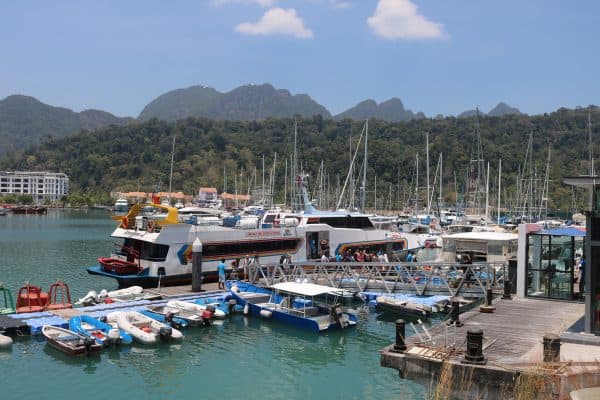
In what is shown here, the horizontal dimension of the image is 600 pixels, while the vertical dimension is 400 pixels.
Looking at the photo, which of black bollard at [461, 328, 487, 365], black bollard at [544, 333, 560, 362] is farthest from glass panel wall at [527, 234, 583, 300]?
black bollard at [461, 328, 487, 365]

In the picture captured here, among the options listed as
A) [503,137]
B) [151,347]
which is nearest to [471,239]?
[151,347]

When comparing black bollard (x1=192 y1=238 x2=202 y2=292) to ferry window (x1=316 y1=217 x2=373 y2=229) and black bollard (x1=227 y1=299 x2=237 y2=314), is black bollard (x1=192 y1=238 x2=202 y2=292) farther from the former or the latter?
ferry window (x1=316 y1=217 x2=373 y2=229)

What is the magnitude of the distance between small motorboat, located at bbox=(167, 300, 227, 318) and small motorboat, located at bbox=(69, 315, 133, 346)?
3.44 metres

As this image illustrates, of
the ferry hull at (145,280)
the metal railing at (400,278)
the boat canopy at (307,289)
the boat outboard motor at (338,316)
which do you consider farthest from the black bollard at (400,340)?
the ferry hull at (145,280)

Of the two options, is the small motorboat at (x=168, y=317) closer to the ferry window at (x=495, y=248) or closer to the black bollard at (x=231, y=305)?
the black bollard at (x=231, y=305)

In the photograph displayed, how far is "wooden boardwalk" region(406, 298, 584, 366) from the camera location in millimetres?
13234

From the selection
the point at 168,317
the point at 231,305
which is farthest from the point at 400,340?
the point at 231,305

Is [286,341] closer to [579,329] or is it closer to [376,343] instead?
[376,343]

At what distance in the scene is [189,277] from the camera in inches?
1216

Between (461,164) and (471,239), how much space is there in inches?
4245

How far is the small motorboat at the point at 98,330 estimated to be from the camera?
2036 centimetres

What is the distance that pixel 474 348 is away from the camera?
40.7 feet

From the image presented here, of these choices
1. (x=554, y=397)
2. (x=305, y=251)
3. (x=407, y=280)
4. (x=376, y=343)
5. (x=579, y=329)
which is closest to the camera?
(x=554, y=397)

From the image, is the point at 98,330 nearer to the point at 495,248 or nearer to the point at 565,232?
the point at 565,232
